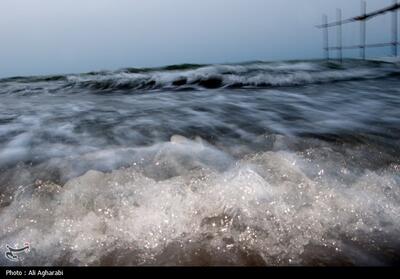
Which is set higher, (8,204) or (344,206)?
(8,204)

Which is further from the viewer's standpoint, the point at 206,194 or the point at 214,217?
the point at 206,194

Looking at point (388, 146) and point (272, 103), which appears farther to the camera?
point (272, 103)

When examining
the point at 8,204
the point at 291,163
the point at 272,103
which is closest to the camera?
the point at 8,204

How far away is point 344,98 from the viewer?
8.16 metres

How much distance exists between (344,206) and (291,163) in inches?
29.8

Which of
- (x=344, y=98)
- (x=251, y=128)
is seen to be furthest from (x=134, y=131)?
(x=344, y=98)

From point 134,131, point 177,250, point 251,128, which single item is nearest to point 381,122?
point 251,128

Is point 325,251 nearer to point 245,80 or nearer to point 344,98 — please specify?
point 344,98

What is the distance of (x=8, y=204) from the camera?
2.79 meters
